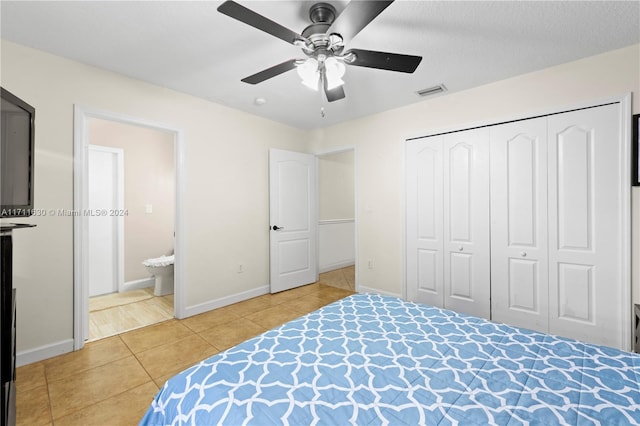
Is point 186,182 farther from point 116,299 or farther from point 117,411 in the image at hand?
point 117,411

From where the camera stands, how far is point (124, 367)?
220 cm

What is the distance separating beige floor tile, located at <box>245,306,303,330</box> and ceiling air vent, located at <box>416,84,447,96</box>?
284cm

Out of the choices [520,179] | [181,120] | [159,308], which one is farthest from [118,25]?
[520,179]

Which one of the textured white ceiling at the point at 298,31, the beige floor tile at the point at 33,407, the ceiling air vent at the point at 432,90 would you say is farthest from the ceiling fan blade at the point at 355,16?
the beige floor tile at the point at 33,407

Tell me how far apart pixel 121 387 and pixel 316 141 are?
3.78 meters

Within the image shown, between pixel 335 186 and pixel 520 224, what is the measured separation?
340 cm

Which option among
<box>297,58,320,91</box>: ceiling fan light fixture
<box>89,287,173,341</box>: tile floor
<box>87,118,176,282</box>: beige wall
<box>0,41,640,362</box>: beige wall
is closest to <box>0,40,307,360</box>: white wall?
<box>0,41,640,362</box>: beige wall

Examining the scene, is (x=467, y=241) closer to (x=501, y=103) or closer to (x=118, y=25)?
(x=501, y=103)

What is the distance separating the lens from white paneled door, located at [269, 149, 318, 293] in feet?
13.4

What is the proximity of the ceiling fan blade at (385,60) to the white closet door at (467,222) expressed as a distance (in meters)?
1.63

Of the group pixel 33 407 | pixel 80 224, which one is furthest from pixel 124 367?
pixel 80 224

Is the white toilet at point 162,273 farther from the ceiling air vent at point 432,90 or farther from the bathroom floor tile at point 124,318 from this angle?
the ceiling air vent at point 432,90

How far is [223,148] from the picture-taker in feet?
11.7

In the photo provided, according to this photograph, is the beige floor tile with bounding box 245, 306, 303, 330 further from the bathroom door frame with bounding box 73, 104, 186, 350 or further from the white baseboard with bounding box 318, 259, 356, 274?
the white baseboard with bounding box 318, 259, 356, 274
